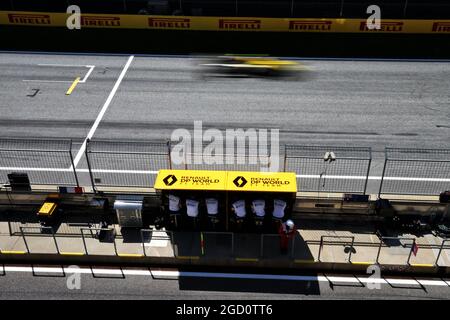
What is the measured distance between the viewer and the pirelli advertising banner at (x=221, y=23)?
26.4m

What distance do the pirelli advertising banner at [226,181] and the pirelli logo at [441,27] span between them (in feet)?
60.7

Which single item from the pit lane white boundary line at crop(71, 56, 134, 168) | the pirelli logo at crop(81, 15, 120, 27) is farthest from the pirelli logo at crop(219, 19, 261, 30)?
the pirelli logo at crop(81, 15, 120, 27)

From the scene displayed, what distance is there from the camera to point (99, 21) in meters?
27.1

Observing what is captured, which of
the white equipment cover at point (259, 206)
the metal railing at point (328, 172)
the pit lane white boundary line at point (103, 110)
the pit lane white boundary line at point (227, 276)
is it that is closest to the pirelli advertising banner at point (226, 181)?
the white equipment cover at point (259, 206)

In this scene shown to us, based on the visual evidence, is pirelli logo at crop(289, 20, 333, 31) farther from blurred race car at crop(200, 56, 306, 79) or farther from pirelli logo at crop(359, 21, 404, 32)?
blurred race car at crop(200, 56, 306, 79)

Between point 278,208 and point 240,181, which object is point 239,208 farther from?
point 278,208

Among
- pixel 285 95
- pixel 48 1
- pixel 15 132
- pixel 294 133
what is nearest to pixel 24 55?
pixel 48 1

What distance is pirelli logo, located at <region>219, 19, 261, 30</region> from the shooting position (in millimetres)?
26828

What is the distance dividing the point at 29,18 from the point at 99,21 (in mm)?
4347

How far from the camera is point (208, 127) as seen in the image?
18766 millimetres

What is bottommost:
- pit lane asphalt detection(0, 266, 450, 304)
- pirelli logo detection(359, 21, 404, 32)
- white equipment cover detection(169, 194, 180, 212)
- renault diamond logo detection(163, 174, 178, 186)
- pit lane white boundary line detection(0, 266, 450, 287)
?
pit lane asphalt detection(0, 266, 450, 304)

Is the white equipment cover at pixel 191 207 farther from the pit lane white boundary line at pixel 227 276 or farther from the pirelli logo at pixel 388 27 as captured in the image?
the pirelli logo at pixel 388 27

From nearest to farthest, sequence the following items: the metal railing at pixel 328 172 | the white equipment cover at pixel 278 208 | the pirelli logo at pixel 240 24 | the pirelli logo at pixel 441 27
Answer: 1. the white equipment cover at pixel 278 208
2. the metal railing at pixel 328 172
3. the pirelli logo at pixel 441 27
4. the pirelli logo at pixel 240 24

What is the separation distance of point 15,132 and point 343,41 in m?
18.5
